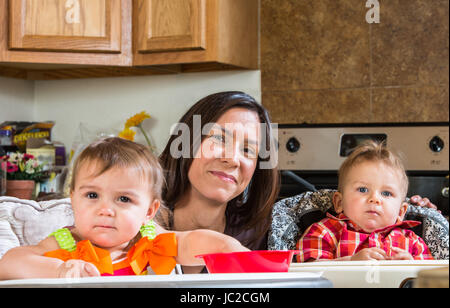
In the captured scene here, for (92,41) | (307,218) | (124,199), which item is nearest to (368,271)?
(307,218)

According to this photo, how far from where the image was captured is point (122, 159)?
660 millimetres

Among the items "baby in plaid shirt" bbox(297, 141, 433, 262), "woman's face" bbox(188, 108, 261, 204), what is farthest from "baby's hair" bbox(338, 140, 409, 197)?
"woman's face" bbox(188, 108, 261, 204)

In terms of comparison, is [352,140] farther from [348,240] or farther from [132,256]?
[132,256]

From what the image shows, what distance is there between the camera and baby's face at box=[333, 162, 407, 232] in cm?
73

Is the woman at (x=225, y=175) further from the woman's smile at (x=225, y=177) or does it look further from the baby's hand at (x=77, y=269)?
the baby's hand at (x=77, y=269)

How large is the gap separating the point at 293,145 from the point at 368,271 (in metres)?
0.22

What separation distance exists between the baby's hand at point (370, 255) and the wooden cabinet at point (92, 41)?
495 mm

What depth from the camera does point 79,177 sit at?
26.3 inches

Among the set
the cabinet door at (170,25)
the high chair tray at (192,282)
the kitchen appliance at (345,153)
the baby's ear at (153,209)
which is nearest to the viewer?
the high chair tray at (192,282)

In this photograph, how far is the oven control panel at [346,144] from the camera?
80 cm

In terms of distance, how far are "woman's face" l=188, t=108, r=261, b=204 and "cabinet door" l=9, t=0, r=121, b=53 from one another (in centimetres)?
56

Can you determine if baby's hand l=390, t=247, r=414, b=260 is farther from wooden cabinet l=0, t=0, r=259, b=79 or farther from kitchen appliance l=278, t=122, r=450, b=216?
wooden cabinet l=0, t=0, r=259, b=79

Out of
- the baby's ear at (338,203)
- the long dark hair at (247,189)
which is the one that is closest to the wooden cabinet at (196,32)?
the long dark hair at (247,189)
